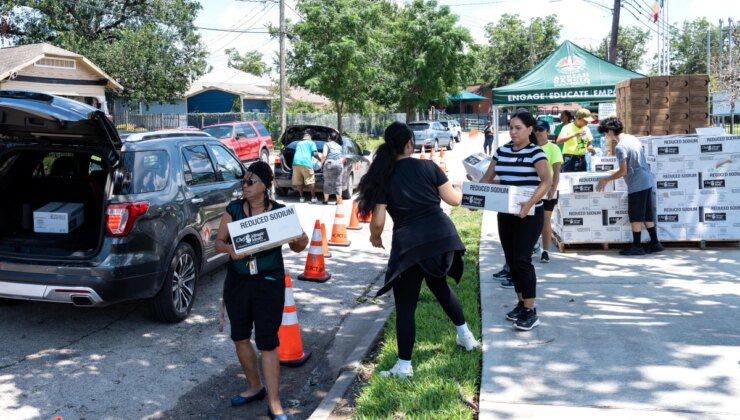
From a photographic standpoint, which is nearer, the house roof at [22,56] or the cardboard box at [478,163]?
the cardboard box at [478,163]

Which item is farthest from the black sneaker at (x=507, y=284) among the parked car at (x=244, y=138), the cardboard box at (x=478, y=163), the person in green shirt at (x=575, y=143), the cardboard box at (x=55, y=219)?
the parked car at (x=244, y=138)

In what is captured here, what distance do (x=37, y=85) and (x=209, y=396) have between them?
2721 centimetres

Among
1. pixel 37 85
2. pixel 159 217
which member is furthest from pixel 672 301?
pixel 37 85

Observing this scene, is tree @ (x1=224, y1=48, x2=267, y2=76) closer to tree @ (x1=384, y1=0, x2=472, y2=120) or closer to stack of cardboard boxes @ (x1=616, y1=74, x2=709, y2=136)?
tree @ (x1=384, y1=0, x2=472, y2=120)

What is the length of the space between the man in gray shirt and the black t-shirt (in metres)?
4.66

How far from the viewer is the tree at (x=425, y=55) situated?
42.6 m

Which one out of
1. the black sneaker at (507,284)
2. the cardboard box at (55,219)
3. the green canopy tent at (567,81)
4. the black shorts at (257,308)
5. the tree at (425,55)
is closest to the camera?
the black shorts at (257,308)

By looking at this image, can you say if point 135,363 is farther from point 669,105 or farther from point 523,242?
point 669,105

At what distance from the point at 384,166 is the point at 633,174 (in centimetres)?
514

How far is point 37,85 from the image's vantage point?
28.0 m

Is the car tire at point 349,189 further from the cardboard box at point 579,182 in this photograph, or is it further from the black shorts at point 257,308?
the black shorts at point 257,308

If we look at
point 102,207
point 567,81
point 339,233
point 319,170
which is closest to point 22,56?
point 319,170

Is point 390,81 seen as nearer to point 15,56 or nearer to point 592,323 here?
point 15,56

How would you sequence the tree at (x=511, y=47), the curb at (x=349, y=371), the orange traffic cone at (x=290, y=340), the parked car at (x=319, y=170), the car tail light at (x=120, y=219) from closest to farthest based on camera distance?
1. the curb at (x=349, y=371)
2. the orange traffic cone at (x=290, y=340)
3. the car tail light at (x=120, y=219)
4. the parked car at (x=319, y=170)
5. the tree at (x=511, y=47)
